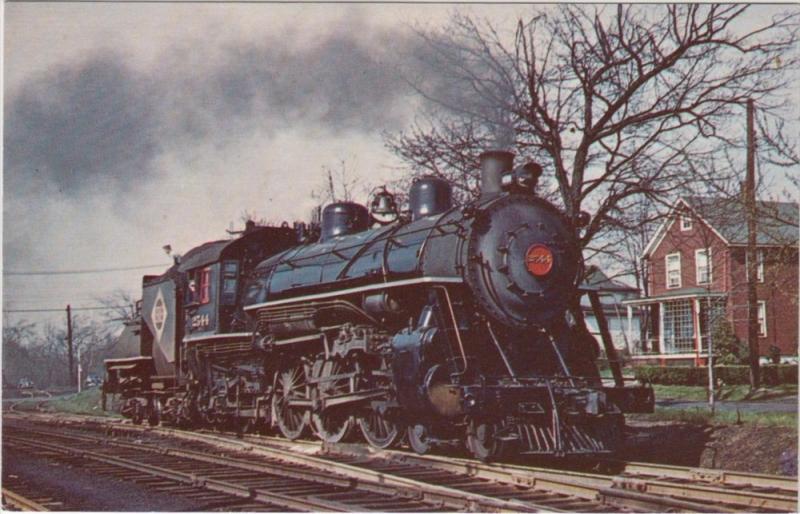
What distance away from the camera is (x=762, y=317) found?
1252 centimetres

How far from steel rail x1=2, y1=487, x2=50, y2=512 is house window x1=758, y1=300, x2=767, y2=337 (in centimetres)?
884

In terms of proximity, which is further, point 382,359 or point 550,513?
point 382,359

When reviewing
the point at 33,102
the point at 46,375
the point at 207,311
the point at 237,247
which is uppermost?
the point at 33,102

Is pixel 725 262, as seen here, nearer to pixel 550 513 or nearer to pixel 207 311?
pixel 207 311

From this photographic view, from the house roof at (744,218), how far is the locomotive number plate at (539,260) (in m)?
2.52

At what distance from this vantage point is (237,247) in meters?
13.5

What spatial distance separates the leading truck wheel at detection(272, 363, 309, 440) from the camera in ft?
37.7

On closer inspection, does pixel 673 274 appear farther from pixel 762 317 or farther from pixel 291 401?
pixel 291 401

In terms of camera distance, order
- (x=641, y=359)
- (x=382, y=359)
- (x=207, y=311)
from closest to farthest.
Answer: (x=382, y=359), (x=207, y=311), (x=641, y=359)

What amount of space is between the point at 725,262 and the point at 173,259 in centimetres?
912

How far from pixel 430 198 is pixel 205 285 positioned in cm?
459

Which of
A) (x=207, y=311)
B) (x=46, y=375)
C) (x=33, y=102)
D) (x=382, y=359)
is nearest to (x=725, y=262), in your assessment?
(x=382, y=359)

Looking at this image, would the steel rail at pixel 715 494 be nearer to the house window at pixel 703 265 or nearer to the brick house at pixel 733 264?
the brick house at pixel 733 264

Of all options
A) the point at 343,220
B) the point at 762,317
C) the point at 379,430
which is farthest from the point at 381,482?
the point at 762,317
